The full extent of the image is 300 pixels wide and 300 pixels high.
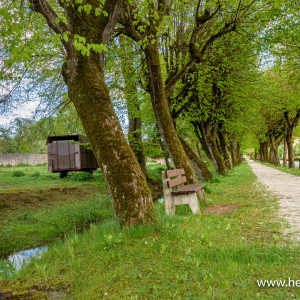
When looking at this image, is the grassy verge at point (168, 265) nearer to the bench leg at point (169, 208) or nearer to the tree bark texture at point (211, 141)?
the bench leg at point (169, 208)

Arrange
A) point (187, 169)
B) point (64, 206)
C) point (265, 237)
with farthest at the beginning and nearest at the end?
1. point (64, 206)
2. point (187, 169)
3. point (265, 237)

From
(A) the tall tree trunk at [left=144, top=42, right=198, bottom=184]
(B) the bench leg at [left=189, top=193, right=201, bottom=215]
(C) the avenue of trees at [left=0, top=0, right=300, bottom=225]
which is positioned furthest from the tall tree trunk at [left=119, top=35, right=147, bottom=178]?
(B) the bench leg at [left=189, top=193, right=201, bottom=215]

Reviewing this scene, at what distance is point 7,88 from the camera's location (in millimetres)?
7477

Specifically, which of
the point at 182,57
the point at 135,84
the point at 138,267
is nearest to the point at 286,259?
the point at 138,267

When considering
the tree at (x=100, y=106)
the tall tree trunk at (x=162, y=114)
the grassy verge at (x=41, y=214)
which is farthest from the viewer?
the tall tree trunk at (x=162, y=114)

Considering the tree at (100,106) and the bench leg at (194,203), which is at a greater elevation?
the tree at (100,106)

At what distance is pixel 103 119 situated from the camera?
479cm

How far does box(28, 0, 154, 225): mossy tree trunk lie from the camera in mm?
4340

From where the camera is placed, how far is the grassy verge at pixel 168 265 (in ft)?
8.09

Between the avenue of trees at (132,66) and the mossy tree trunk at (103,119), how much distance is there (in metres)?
0.02

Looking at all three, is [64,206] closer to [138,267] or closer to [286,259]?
[138,267]

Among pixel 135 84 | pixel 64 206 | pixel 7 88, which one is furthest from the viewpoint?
pixel 135 84

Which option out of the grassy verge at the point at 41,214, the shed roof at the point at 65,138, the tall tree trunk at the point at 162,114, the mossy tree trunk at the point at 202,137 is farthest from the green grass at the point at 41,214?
the mossy tree trunk at the point at 202,137

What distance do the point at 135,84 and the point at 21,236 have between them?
8159mm
